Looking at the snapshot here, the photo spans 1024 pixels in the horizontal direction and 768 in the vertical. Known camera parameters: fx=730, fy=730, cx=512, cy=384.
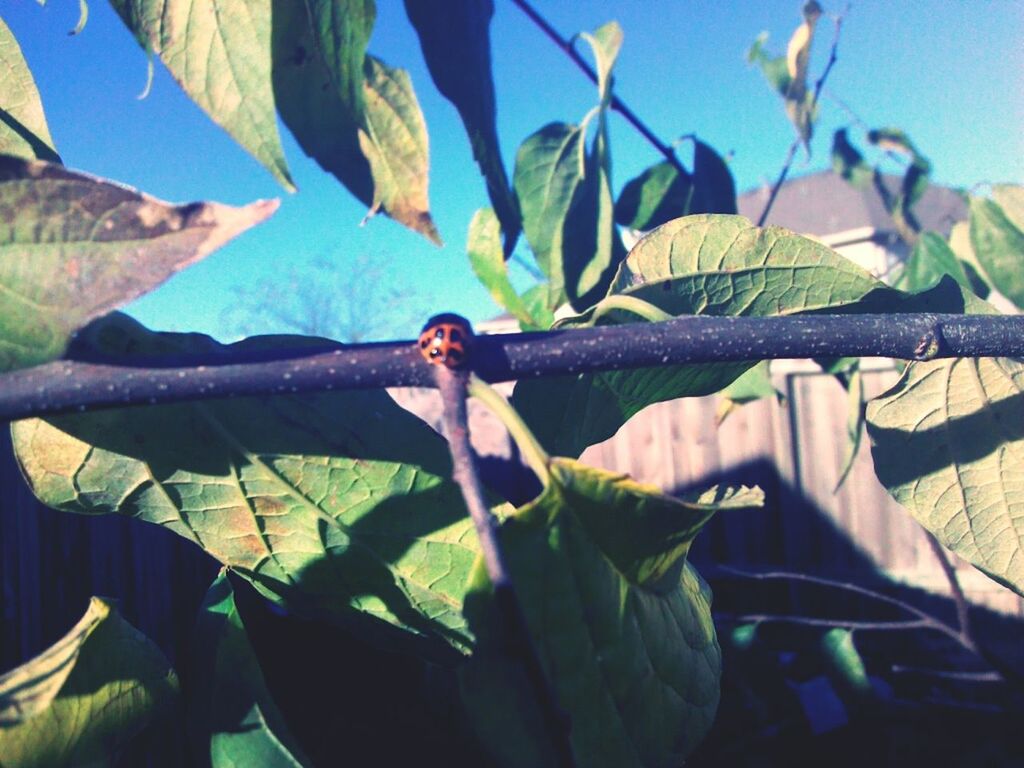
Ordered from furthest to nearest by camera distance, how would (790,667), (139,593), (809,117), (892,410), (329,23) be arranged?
(790,667) → (139,593) → (809,117) → (892,410) → (329,23)

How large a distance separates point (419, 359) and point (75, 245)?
0.13 meters

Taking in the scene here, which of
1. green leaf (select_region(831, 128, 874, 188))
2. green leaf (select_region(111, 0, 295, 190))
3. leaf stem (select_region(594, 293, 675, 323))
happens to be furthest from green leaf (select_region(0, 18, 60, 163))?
green leaf (select_region(831, 128, 874, 188))

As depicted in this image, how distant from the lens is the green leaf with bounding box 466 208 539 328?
780mm

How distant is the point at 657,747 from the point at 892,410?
0.31 meters

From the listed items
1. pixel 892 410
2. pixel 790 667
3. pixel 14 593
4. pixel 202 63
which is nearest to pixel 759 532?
pixel 790 667

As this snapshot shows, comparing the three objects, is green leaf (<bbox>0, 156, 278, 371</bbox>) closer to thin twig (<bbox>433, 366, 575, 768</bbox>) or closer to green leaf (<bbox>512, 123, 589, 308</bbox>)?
thin twig (<bbox>433, 366, 575, 768</bbox>)

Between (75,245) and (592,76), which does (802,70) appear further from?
(75,245)

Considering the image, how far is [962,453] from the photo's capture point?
0.48m

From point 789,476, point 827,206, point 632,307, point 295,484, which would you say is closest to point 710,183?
point 632,307

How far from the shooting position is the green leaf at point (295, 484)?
0.36 metres

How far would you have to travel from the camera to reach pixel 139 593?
5.47 feet

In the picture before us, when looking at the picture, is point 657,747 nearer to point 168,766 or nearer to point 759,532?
point 168,766

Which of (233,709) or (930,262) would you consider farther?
(930,262)

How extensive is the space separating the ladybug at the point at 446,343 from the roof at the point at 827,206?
1164cm
